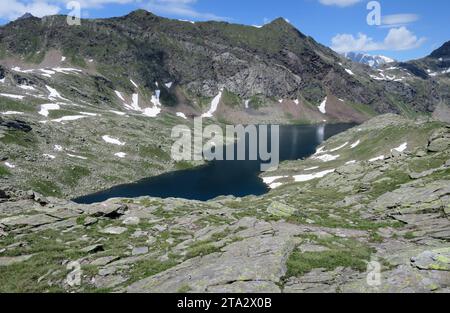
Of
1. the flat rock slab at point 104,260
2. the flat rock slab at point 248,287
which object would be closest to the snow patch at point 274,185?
the flat rock slab at point 104,260

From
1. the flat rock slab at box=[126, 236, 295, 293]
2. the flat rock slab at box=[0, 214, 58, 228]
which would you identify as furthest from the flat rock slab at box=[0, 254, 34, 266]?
the flat rock slab at box=[126, 236, 295, 293]

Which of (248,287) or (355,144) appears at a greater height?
(355,144)

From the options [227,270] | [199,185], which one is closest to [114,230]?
[227,270]

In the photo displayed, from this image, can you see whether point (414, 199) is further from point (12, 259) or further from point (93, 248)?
point (12, 259)

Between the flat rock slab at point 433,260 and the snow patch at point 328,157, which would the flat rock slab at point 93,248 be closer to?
the flat rock slab at point 433,260

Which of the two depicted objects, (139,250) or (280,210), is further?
(280,210)

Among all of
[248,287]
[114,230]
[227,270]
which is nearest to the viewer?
[248,287]
